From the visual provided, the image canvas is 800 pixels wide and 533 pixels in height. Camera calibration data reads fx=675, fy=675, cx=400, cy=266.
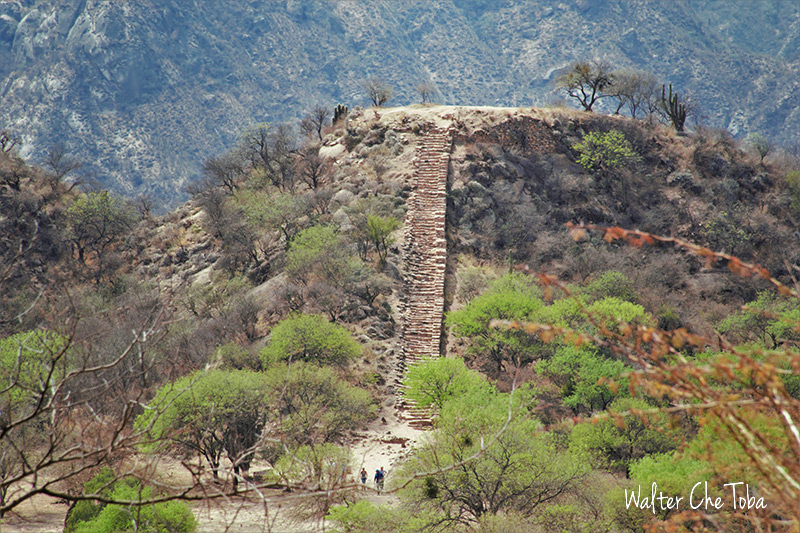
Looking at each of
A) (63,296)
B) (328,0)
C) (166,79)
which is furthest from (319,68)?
(63,296)

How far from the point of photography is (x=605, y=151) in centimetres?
4453

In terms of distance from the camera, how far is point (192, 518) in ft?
57.3

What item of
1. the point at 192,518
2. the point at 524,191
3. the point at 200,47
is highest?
the point at 200,47

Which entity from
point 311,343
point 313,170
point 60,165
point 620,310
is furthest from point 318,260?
point 60,165

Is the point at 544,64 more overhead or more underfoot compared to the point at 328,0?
more underfoot

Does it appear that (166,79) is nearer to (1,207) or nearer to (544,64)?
(544,64)

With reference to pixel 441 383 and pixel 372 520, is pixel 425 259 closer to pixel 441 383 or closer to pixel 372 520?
pixel 441 383

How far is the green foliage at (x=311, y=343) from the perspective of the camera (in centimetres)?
2600

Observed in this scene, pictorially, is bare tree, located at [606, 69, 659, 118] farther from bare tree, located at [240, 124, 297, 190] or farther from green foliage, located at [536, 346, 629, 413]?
green foliage, located at [536, 346, 629, 413]

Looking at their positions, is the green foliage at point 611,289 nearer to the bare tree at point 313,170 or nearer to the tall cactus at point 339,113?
the bare tree at point 313,170

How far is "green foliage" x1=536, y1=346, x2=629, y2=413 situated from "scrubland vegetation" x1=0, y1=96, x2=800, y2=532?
14 centimetres

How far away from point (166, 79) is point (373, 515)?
388ft

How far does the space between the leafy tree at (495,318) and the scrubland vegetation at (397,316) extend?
0.13 meters

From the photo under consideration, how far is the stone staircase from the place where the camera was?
2961cm
